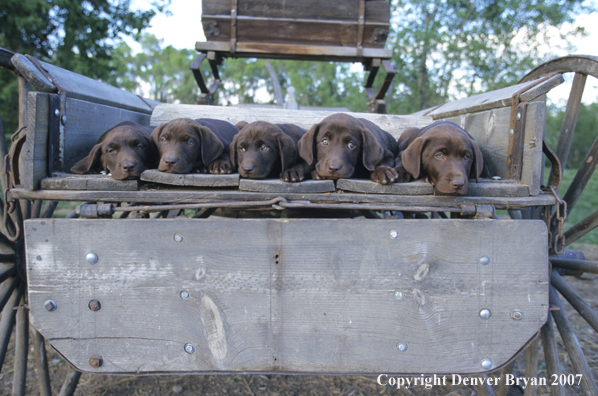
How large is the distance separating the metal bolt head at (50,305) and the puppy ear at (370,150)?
7.01 ft

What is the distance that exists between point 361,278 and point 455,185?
0.78 m

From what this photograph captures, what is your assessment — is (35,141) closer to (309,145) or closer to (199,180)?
(199,180)

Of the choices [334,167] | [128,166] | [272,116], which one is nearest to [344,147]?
[334,167]

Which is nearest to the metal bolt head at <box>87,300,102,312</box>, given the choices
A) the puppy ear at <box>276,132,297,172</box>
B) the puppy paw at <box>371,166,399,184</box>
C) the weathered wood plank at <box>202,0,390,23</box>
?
the puppy ear at <box>276,132,297,172</box>

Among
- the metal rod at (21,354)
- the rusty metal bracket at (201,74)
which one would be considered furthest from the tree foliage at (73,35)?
the metal rod at (21,354)

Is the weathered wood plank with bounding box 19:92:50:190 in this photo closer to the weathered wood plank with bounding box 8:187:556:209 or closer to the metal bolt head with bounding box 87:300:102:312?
the weathered wood plank with bounding box 8:187:556:209

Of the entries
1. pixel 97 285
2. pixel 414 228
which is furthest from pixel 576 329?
pixel 97 285

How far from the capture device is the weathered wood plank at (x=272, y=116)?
410cm

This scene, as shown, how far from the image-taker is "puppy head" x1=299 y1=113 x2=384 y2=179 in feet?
9.50

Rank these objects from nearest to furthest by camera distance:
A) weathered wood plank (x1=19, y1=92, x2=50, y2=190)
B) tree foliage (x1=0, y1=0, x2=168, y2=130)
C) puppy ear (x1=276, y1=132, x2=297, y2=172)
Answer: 1. weathered wood plank (x1=19, y1=92, x2=50, y2=190)
2. puppy ear (x1=276, y1=132, x2=297, y2=172)
3. tree foliage (x1=0, y1=0, x2=168, y2=130)

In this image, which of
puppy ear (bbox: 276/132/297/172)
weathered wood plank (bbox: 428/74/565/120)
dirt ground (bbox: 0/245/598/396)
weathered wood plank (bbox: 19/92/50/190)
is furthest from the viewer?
dirt ground (bbox: 0/245/598/396)

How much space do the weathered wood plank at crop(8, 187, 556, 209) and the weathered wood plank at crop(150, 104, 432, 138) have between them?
1840mm

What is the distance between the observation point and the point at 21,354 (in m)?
2.93

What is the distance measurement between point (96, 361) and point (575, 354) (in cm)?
302
